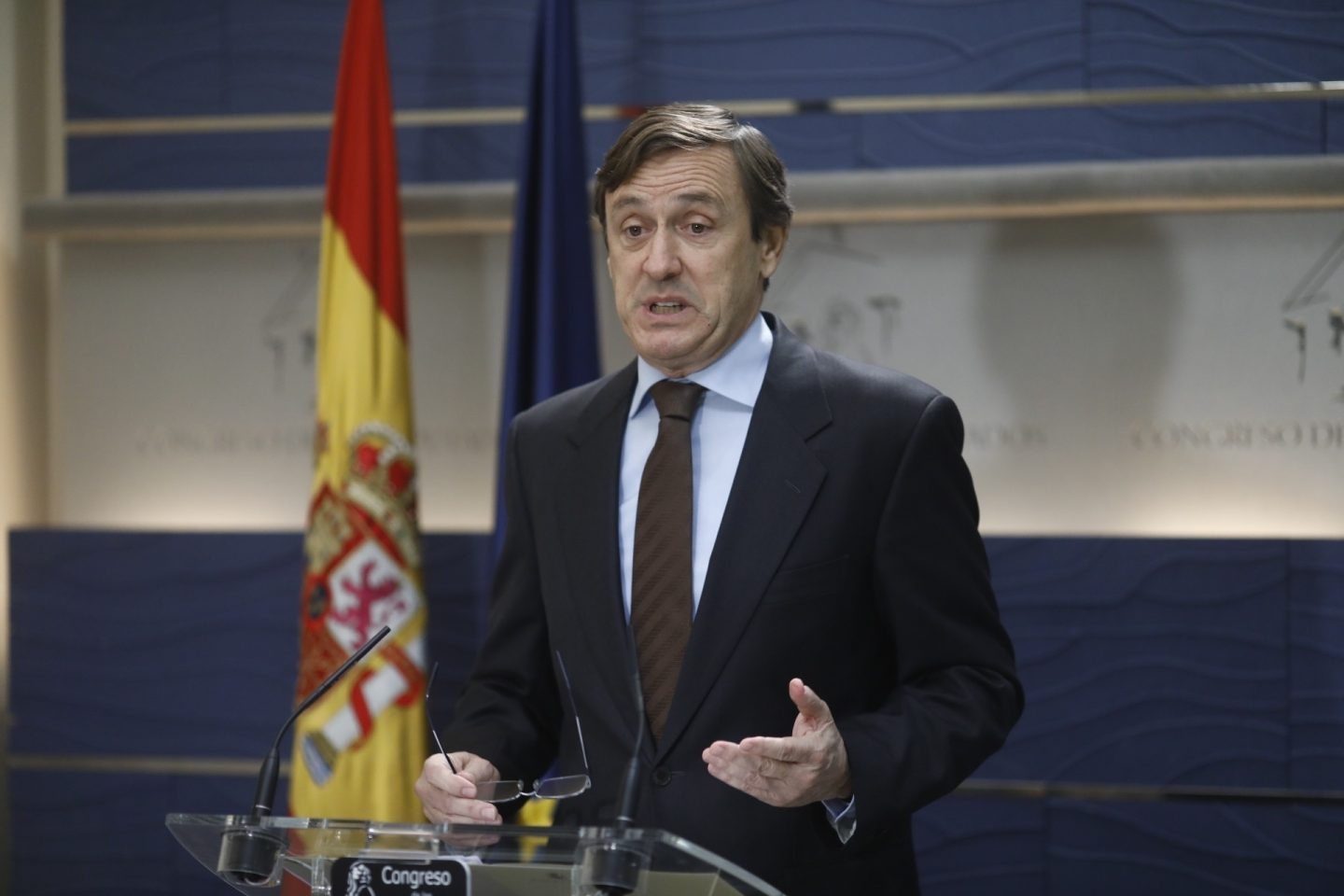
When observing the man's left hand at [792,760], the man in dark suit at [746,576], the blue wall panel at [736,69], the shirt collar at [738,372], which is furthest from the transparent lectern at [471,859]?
the blue wall panel at [736,69]

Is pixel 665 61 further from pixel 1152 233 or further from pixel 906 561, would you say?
pixel 906 561

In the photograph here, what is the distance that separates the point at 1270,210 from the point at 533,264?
6.44ft

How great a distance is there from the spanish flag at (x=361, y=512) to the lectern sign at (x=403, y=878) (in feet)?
7.17

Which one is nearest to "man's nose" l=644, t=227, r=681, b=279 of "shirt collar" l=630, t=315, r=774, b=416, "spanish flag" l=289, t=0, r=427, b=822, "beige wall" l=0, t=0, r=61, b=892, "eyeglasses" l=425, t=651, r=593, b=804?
"shirt collar" l=630, t=315, r=774, b=416

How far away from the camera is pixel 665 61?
12.9 ft

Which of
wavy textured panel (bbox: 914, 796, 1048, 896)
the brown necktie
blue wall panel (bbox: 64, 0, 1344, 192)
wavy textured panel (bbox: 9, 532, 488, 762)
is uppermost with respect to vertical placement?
blue wall panel (bbox: 64, 0, 1344, 192)

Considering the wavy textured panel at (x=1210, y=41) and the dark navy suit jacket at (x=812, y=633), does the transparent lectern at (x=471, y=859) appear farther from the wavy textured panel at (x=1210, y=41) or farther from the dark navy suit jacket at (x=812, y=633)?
the wavy textured panel at (x=1210, y=41)

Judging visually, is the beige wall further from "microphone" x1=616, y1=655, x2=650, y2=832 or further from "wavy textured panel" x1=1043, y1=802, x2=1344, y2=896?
"microphone" x1=616, y1=655, x2=650, y2=832

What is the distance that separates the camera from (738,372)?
1923 mm

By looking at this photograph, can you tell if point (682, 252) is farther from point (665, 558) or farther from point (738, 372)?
point (665, 558)

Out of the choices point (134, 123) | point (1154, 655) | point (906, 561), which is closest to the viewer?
point (906, 561)

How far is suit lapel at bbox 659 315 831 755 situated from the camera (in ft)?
Answer: 5.72

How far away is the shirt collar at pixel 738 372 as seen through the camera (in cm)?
191

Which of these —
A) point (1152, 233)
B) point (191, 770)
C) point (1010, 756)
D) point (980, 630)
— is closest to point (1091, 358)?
point (1152, 233)
